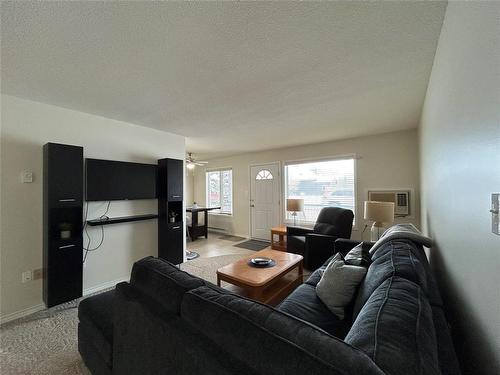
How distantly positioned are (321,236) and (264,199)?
2439 mm

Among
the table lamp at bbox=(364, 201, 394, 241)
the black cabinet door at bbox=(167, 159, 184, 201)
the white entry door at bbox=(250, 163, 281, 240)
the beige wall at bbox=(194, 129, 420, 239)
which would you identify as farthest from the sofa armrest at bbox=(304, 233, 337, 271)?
the black cabinet door at bbox=(167, 159, 184, 201)

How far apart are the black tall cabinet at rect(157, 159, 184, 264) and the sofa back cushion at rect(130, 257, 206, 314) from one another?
7.08 ft

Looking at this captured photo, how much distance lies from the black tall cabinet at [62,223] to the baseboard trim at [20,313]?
10 cm

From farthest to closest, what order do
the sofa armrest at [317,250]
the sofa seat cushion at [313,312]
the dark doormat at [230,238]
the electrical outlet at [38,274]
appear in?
the dark doormat at [230,238]
the sofa armrest at [317,250]
the electrical outlet at [38,274]
the sofa seat cushion at [313,312]

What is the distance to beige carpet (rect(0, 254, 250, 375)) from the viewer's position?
5.24 ft

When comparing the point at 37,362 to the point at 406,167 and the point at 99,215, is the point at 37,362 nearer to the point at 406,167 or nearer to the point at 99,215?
the point at 99,215

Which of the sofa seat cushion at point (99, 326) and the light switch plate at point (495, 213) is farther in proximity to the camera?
the sofa seat cushion at point (99, 326)

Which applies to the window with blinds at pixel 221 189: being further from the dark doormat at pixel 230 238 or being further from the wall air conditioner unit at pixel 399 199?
the wall air conditioner unit at pixel 399 199

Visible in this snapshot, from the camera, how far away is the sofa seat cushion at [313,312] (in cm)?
140

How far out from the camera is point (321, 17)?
1.27 m

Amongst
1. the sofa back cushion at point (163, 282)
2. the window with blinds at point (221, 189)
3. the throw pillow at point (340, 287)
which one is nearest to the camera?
the sofa back cushion at point (163, 282)

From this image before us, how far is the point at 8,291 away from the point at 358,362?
3.33 m

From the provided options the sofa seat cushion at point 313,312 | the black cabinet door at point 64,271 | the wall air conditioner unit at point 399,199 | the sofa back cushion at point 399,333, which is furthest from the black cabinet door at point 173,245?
the wall air conditioner unit at point 399,199

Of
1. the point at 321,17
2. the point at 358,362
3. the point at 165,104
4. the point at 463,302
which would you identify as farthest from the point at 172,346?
the point at 165,104
